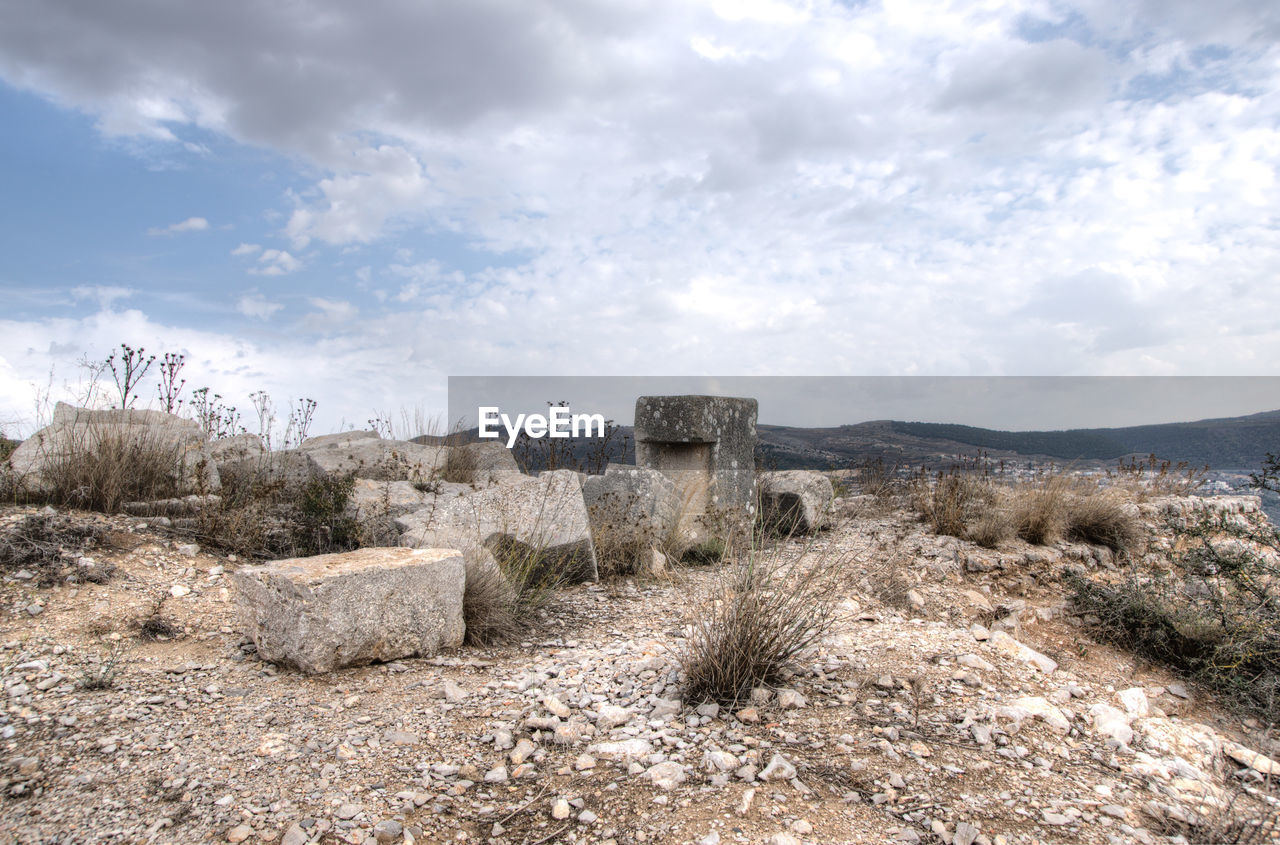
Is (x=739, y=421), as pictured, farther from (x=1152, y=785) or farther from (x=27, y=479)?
(x=27, y=479)

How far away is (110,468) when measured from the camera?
17.9 ft

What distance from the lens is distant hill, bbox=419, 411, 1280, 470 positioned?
1047 cm

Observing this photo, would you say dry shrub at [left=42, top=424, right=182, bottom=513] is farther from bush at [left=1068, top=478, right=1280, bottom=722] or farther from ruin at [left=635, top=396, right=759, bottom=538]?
bush at [left=1068, top=478, right=1280, bottom=722]

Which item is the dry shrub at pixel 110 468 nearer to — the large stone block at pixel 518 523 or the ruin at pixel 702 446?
the large stone block at pixel 518 523

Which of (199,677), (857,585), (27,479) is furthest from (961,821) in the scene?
(27,479)

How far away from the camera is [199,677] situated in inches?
137

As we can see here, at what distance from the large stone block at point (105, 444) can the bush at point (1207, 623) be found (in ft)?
20.3

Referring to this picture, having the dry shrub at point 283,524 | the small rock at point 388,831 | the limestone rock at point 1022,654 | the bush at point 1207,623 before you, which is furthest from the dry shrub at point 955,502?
the small rock at point 388,831

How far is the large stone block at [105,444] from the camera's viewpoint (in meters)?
5.56

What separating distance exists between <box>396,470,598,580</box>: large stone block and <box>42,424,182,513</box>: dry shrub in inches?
90.7

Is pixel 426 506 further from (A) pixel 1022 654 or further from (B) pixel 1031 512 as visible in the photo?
(B) pixel 1031 512

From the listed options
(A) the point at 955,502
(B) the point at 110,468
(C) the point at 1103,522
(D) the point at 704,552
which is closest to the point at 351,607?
(B) the point at 110,468

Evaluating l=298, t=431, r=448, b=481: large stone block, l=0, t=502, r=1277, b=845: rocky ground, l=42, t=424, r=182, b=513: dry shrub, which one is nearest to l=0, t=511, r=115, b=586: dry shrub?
l=0, t=502, r=1277, b=845: rocky ground

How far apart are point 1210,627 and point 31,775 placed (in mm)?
5619
